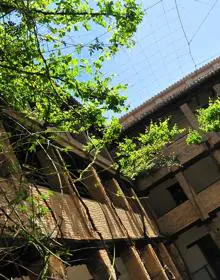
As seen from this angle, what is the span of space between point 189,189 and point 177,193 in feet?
7.63

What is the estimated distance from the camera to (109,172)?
54.1 ft

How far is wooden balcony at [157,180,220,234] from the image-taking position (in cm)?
2102

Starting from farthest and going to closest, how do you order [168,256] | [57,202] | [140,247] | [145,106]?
1. [145,106]
2. [168,256]
3. [140,247]
4. [57,202]

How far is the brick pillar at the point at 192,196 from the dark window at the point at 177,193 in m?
2.10

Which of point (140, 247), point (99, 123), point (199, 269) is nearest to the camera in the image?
point (99, 123)

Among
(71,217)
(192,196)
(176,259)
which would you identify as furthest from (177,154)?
(71,217)

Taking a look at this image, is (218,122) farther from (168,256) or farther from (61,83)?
(61,83)

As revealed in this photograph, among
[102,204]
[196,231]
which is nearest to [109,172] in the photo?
[102,204]

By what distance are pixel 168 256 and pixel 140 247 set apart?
500cm

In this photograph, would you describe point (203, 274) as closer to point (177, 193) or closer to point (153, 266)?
point (177, 193)

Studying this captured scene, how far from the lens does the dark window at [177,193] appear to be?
78.1 feet

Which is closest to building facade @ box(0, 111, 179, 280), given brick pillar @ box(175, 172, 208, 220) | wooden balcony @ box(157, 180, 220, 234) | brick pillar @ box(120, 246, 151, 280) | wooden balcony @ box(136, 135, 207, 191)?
brick pillar @ box(120, 246, 151, 280)

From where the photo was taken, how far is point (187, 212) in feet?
70.3

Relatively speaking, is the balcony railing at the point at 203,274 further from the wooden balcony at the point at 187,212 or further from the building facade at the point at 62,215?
the building facade at the point at 62,215
